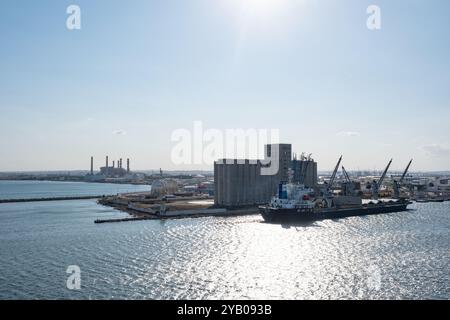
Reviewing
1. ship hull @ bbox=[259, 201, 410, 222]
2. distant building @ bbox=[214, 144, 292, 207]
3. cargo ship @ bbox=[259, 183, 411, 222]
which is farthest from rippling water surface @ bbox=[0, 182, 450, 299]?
distant building @ bbox=[214, 144, 292, 207]

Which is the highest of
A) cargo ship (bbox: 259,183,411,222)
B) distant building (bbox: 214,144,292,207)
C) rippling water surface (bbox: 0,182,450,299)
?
distant building (bbox: 214,144,292,207)

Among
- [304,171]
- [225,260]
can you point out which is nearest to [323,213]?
[304,171]

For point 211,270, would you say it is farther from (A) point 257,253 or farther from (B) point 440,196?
(B) point 440,196

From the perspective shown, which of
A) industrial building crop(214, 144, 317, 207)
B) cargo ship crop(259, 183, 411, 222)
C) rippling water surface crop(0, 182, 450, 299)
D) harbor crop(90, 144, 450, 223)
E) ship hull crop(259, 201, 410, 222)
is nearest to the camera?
rippling water surface crop(0, 182, 450, 299)

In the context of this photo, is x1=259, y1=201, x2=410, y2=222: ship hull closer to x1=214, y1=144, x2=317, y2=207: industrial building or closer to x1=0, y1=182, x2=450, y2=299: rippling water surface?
x1=0, y1=182, x2=450, y2=299: rippling water surface

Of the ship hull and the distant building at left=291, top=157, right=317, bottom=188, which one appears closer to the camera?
the ship hull

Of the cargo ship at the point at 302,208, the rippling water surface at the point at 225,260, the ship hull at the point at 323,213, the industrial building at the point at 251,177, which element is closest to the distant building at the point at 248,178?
the industrial building at the point at 251,177
